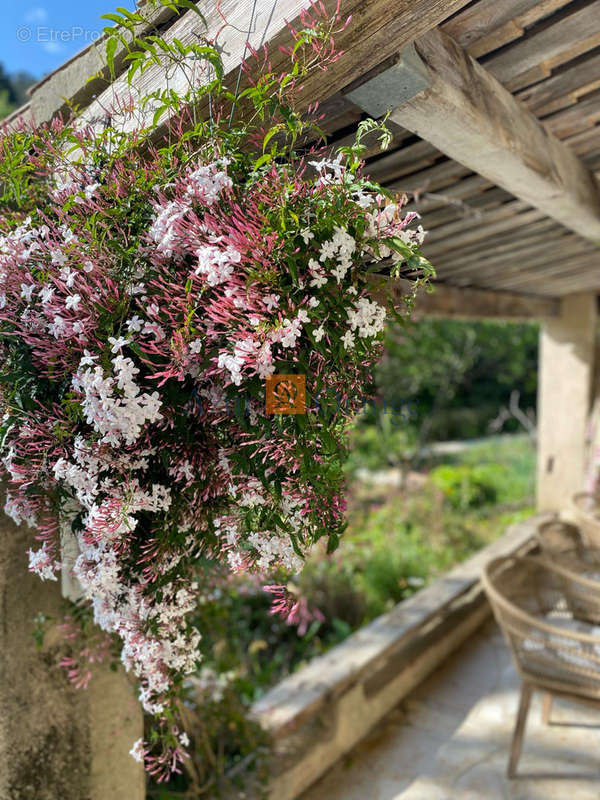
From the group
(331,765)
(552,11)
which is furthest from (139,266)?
(331,765)

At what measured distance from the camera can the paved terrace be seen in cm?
235

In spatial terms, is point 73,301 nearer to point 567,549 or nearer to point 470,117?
point 470,117

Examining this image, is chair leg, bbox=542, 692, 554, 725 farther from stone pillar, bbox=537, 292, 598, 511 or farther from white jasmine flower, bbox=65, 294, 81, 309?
white jasmine flower, bbox=65, 294, 81, 309

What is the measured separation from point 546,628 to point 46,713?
1.71m

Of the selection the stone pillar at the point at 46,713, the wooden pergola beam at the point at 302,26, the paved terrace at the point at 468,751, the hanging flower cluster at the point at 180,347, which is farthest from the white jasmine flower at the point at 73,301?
the paved terrace at the point at 468,751

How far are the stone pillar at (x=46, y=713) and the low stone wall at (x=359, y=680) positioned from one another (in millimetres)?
931

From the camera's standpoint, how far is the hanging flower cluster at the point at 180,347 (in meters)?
0.82

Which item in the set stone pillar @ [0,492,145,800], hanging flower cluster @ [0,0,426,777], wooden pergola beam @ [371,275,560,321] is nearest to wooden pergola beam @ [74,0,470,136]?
hanging flower cluster @ [0,0,426,777]

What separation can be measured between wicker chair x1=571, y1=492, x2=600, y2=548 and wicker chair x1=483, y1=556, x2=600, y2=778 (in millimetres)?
690

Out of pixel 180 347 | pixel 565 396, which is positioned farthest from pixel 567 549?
pixel 180 347

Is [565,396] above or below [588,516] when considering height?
above

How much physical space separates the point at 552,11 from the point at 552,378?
406 cm

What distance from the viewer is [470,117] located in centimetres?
116

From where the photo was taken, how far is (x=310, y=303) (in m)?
0.81
